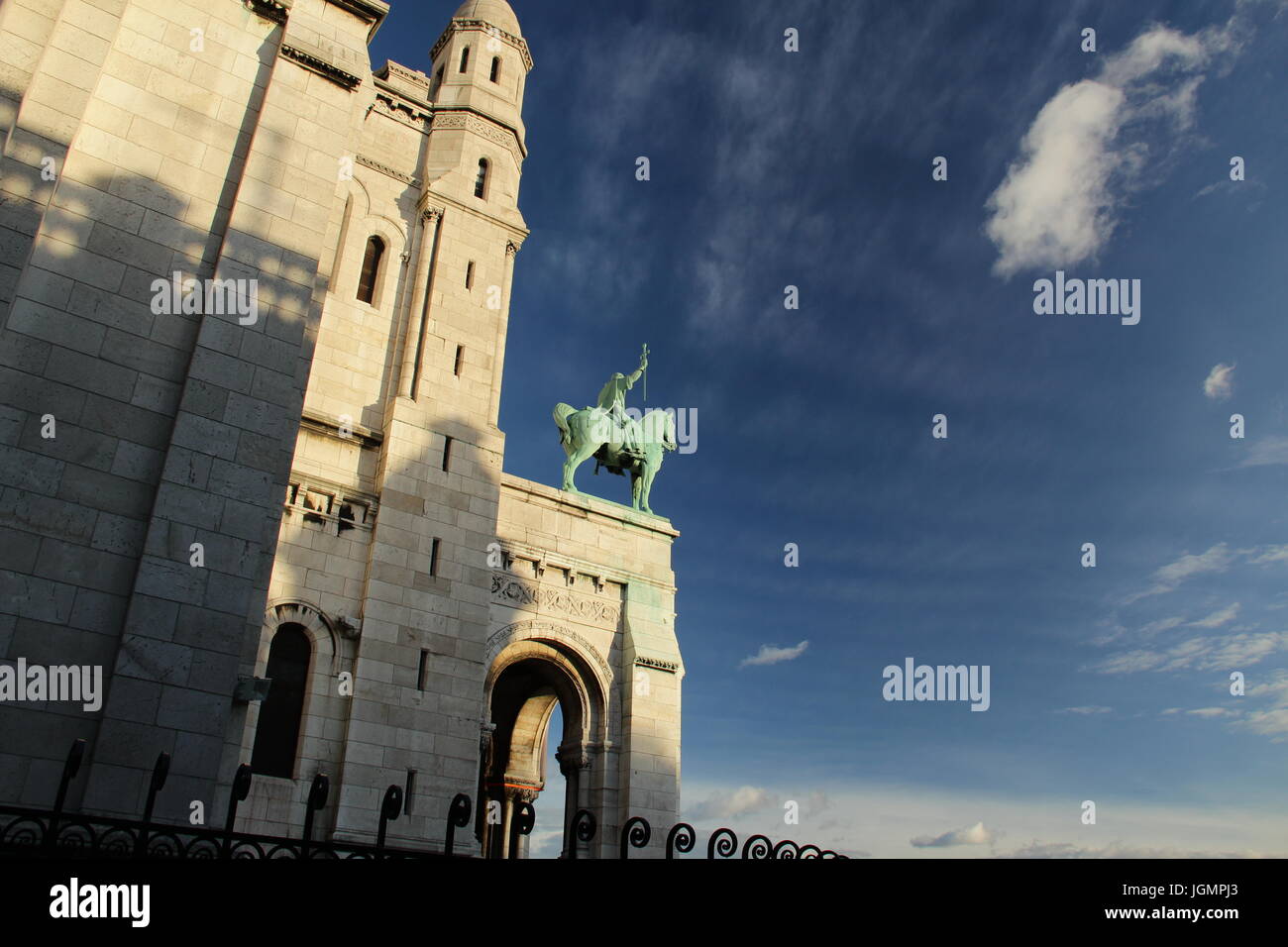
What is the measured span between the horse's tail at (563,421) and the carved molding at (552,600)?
250 inches

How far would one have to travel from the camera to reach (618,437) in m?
33.7

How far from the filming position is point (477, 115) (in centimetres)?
3394

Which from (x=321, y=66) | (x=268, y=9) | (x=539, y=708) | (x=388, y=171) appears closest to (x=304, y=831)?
(x=321, y=66)

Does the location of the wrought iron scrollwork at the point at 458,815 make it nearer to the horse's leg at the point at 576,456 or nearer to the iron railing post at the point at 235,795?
the iron railing post at the point at 235,795

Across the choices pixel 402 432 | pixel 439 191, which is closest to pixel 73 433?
pixel 402 432

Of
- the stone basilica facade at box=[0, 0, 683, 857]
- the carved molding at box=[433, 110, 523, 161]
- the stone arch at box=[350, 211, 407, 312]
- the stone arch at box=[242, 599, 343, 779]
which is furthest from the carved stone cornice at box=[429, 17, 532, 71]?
the stone arch at box=[242, 599, 343, 779]

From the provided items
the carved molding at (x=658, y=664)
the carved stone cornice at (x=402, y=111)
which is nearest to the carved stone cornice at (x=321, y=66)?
the carved stone cornice at (x=402, y=111)

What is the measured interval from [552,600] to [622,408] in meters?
8.76

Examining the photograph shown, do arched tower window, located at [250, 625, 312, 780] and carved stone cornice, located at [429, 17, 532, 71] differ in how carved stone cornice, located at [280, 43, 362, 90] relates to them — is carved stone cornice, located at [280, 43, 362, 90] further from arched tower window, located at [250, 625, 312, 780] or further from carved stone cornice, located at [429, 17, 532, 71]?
carved stone cornice, located at [429, 17, 532, 71]

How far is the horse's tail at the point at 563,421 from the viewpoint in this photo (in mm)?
33500

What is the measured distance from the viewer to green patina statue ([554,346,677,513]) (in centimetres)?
3297

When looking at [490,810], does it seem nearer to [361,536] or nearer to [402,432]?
[361,536]

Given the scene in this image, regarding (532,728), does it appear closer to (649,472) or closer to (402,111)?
(649,472)
